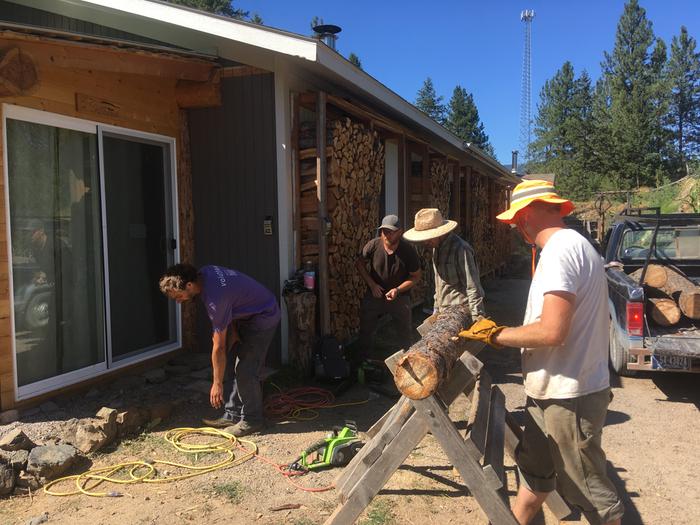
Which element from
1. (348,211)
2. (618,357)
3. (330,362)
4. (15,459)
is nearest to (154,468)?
(15,459)

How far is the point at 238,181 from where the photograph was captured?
6137 millimetres

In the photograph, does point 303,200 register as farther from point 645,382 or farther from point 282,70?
point 645,382

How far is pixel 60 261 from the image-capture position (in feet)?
16.7

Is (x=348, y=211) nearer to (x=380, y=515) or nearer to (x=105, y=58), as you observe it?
(x=105, y=58)

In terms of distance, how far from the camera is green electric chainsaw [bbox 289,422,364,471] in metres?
3.99

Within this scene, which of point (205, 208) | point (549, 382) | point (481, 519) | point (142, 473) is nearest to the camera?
point (549, 382)

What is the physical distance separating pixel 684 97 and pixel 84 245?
5239cm

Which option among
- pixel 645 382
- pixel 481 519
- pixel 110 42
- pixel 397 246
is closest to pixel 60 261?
pixel 110 42

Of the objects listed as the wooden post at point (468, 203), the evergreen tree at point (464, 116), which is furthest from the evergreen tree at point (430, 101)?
the wooden post at point (468, 203)

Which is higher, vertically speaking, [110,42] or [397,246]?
[110,42]

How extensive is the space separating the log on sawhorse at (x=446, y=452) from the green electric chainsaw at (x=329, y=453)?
829mm

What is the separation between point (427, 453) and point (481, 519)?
0.93 metres

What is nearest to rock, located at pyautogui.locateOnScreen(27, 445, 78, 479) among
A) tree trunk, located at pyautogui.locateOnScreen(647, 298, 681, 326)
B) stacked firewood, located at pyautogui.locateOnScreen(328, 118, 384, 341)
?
stacked firewood, located at pyautogui.locateOnScreen(328, 118, 384, 341)

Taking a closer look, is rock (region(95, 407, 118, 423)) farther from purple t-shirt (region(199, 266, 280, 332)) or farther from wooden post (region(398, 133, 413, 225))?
wooden post (region(398, 133, 413, 225))
